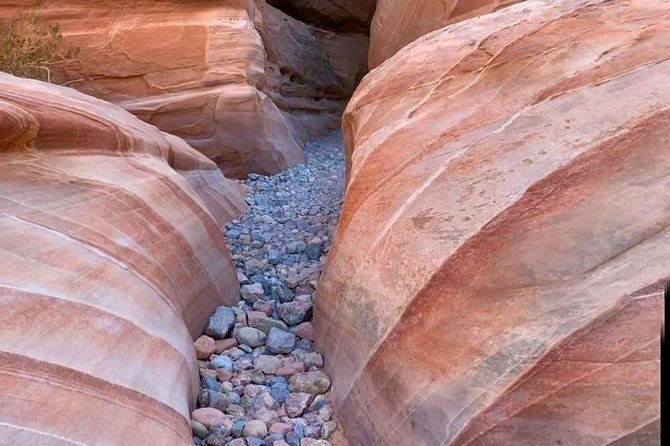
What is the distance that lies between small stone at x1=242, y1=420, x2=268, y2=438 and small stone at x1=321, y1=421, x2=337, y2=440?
0.62 ft

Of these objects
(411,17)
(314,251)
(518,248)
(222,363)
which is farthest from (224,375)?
(411,17)

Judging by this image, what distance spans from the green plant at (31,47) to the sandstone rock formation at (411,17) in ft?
12.2

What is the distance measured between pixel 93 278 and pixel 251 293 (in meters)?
1.20

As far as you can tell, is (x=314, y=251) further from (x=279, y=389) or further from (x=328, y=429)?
(x=328, y=429)

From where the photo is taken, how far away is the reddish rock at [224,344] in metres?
2.33

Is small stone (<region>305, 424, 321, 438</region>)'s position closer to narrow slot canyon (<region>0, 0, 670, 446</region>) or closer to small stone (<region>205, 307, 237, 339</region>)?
narrow slot canyon (<region>0, 0, 670, 446</region>)

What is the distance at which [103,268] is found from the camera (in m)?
1.79

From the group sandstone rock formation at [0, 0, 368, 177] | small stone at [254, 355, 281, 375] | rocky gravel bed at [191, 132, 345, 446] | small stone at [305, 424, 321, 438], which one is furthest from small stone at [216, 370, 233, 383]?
sandstone rock formation at [0, 0, 368, 177]

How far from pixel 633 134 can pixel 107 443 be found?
1.54m

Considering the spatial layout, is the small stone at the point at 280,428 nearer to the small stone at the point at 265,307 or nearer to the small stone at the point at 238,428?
the small stone at the point at 238,428

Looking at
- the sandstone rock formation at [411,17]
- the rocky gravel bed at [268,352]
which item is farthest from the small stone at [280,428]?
the sandstone rock formation at [411,17]

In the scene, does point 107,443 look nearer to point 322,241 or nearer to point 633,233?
point 633,233

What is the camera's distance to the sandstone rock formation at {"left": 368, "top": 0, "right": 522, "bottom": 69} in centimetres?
586

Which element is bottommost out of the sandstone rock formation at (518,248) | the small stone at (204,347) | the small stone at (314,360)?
the small stone at (204,347)
